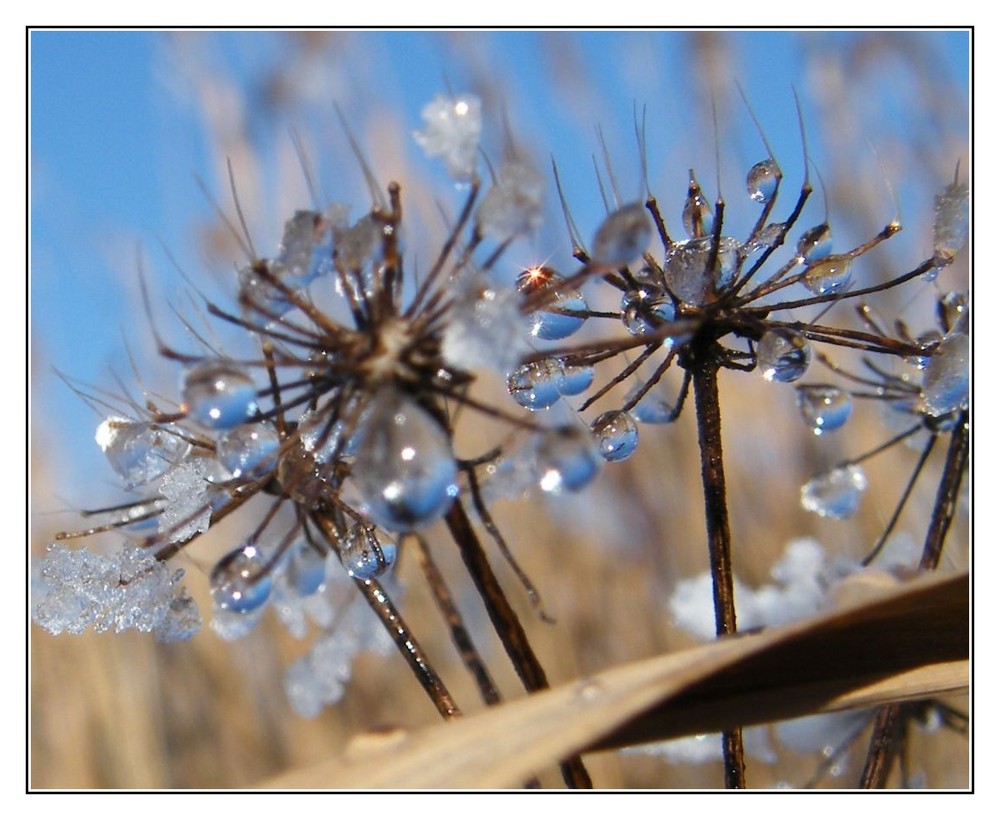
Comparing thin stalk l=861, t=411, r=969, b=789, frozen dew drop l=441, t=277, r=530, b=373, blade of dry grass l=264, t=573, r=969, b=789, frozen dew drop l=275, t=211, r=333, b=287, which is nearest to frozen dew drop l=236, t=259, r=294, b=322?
frozen dew drop l=275, t=211, r=333, b=287

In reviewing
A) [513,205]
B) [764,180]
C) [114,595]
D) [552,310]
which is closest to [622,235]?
[513,205]

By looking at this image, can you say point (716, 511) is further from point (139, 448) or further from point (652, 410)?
point (139, 448)

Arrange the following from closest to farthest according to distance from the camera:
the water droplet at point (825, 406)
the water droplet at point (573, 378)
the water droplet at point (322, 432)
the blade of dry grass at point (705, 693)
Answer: the blade of dry grass at point (705, 693) < the water droplet at point (322, 432) < the water droplet at point (573, 378) < the water droplet at point (825, 406)

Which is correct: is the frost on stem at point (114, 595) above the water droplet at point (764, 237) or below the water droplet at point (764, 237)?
below

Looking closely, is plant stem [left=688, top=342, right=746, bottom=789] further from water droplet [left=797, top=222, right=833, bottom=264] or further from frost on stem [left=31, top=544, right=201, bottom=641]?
frost on stem [left=31, top=544, right=201, bottom=641]

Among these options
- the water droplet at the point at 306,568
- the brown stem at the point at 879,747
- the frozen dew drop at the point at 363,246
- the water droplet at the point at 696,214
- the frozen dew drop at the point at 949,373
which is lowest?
the brown stem at the point at 879,747

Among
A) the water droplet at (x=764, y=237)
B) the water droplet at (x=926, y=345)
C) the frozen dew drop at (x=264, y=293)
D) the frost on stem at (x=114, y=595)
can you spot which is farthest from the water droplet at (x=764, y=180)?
the frost on stem at (x=114, y=595)

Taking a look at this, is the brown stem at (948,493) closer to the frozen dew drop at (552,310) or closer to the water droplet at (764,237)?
the water droplet at (764,237)

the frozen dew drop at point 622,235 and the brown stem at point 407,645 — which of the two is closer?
the frozen dew drop at point 622,235
